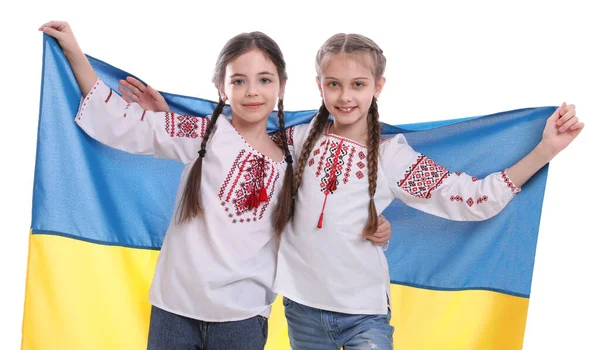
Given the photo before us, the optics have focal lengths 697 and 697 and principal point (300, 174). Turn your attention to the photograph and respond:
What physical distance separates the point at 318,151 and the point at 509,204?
0.70 m

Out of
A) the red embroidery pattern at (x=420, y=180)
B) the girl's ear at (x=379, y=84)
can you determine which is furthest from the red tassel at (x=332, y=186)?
the girl's ear at (x=379, y=84)

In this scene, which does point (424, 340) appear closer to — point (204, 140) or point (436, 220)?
point (436, 220)

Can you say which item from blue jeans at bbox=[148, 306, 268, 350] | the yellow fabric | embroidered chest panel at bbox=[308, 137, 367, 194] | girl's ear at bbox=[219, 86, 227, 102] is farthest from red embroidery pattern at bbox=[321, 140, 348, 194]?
the yellow fabric

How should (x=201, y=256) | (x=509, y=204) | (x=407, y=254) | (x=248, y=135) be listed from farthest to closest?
1. (x=407, y=254)
2. (x=509, y=204)
3. (x=248, y=135)
4. (x=201, y=256)

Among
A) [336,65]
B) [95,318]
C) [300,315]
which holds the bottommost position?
[95,318]

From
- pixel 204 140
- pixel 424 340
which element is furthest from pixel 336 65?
pixel 424 340

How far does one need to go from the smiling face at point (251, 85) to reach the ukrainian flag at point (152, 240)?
327 millimetres

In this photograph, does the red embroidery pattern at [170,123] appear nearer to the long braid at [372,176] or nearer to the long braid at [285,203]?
the long braid at [285,203]

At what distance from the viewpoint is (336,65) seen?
7.25ft

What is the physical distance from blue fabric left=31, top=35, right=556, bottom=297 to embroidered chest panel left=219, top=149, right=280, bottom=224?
396mm

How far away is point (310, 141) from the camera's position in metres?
2.30

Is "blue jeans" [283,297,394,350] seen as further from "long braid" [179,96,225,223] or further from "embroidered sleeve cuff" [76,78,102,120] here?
"embroidered sleeve cuff" [76,78,102,120]

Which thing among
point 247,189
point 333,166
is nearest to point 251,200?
point 247,189

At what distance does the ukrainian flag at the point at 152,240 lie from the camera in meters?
2.34
